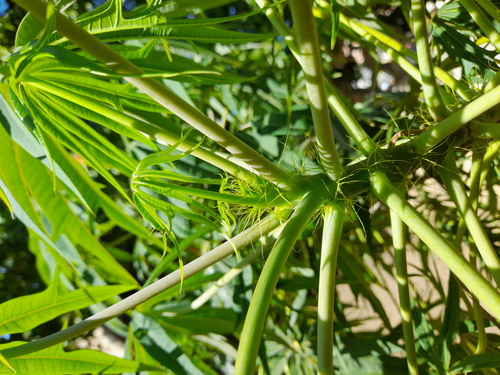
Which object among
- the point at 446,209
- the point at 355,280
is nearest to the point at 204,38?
the point at 355,280

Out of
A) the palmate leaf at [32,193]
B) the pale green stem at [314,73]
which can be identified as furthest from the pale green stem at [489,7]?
the palmate leaf at [32,193]

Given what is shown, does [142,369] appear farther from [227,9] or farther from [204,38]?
[227,9]

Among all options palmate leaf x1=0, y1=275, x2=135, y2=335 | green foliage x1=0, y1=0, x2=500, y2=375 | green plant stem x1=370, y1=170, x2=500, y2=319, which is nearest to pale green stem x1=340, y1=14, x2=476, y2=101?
green foliage x1=0, y1=0, x2=500, y2=375

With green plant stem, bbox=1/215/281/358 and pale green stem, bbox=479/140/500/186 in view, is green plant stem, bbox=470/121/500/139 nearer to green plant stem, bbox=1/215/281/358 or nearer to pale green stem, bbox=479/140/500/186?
pale green stem, bbox=479/140/500/186

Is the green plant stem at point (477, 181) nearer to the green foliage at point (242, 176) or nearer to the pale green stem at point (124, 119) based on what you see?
the green foliage at point (242, 176)

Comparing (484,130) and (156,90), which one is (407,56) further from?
(156,90)

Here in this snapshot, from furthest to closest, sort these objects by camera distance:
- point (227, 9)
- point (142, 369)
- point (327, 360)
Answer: point (227, 9) → point (142, 369) → point (327, 360)

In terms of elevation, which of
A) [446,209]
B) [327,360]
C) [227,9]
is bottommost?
[327,360]
